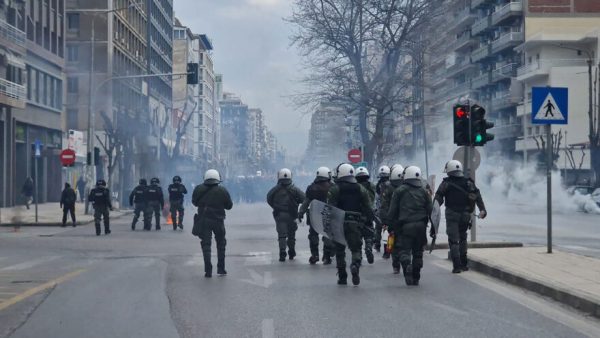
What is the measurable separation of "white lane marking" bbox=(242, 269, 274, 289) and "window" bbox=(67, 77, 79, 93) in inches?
2254

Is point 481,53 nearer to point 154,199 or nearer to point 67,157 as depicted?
point 67,157

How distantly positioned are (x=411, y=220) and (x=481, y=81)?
7439 cm

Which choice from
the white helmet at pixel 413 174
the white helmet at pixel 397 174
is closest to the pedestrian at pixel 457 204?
the white helmet at pixel 413 174

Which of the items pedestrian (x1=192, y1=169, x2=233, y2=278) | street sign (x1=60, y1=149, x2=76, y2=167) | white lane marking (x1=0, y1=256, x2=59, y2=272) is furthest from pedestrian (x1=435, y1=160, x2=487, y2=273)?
street sign (x1=60, y1=149, x2=76, y2=167)

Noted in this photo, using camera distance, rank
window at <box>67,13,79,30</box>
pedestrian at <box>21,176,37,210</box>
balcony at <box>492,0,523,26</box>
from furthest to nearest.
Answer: balcony at <box>492,0,523,26</box> → window at <box>67,13,79,30</box> → pedestrian at <box>21,176,37,210</box>

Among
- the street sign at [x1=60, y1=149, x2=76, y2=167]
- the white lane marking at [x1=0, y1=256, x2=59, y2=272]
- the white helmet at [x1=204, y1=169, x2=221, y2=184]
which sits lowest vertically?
the white lane marking at [x1=0, y1=256, x2=59, y2=272]

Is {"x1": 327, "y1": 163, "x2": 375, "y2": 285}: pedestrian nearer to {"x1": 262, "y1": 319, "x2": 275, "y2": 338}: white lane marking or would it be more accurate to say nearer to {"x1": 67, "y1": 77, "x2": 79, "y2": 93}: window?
{"x1": 262, "y1": 319, "x2": 275, "y2": 338}: white lane marking

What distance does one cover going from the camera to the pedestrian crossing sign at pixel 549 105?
639 inches

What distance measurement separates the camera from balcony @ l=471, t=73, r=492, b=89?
8419 centimetres

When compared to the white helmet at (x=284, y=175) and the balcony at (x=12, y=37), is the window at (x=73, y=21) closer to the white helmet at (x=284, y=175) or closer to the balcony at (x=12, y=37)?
the balcony at (x=12, y=37)

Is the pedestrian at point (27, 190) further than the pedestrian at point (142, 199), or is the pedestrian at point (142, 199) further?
the pedestrian at point (27, 190)

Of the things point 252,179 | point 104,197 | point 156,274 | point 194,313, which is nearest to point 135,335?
point 194,313

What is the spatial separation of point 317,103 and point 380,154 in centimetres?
496

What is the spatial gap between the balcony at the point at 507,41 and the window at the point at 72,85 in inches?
1364
